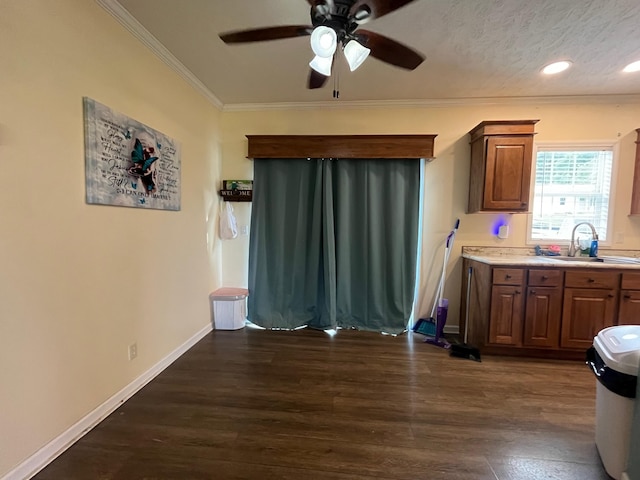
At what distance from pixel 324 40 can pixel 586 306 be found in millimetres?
3065

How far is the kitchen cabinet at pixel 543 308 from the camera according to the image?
2660 mm

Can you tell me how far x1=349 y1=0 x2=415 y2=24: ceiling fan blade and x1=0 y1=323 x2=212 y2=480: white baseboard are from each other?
106 inches

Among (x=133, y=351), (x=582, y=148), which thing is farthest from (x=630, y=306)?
(x=133, y=351)

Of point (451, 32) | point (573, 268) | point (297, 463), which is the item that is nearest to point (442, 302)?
point (573, 268)

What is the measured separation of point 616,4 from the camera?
71.2 inches

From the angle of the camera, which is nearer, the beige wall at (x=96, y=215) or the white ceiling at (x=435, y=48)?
the beige wall at (x=96, y=215)

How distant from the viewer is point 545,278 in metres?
2.66

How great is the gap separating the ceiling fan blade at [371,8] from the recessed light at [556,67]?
6.37ft

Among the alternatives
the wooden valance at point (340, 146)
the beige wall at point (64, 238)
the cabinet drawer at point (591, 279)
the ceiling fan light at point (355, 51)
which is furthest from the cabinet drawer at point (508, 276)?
the beige wall at point (64, 238)

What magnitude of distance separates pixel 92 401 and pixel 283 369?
1.28 m

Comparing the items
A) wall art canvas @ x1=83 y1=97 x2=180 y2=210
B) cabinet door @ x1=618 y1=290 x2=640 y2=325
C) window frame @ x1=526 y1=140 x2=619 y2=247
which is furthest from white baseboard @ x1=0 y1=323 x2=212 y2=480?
cabinet door @ x1=618 y1=290 x2=640 y2=325

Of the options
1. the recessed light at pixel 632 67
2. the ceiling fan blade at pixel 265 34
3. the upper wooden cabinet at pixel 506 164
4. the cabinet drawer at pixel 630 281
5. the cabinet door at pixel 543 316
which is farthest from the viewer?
the upper wooden cabinet at pixel 506 164

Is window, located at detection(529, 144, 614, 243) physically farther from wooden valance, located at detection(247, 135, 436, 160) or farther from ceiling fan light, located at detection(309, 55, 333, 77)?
ceiling fan light, located at detection(309, 55, 333, 77)

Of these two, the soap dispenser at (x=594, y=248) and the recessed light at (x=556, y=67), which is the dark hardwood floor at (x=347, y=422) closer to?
the soap dispenser at (x=594, y=248)
